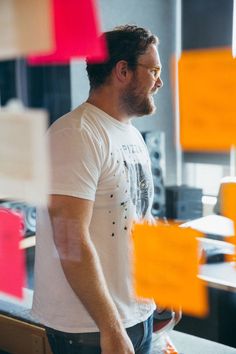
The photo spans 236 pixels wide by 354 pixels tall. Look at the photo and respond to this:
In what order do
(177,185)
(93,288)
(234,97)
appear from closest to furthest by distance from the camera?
1. (234,97)
2. (177,185)
3. (93,288)

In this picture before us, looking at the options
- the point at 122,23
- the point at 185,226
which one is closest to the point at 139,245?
the point at 185,226

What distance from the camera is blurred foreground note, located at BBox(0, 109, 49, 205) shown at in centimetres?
51

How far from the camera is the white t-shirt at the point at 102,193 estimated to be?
679mm

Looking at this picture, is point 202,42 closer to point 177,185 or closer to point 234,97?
point 234,97

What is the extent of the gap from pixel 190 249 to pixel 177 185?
0.10 m

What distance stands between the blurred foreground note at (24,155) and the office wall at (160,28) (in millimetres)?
91

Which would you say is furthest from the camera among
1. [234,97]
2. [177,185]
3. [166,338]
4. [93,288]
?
[166,338]

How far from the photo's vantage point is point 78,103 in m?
0.74

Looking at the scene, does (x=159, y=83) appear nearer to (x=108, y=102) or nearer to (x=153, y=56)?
(x=153, y=56)

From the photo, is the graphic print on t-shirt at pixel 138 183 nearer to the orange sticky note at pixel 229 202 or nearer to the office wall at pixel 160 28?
the office wall at pixel 160 28

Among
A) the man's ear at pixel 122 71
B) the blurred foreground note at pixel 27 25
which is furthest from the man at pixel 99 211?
the blurred foreground note at pixel 27 25

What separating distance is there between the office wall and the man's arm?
145 millimetres

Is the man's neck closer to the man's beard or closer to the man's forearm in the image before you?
the man's beard

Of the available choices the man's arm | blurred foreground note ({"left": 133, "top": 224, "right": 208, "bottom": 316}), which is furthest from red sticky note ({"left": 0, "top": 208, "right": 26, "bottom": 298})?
blurred foreground note ({"left": 133, "top": 224, "right": 208, "bottom": 316})
